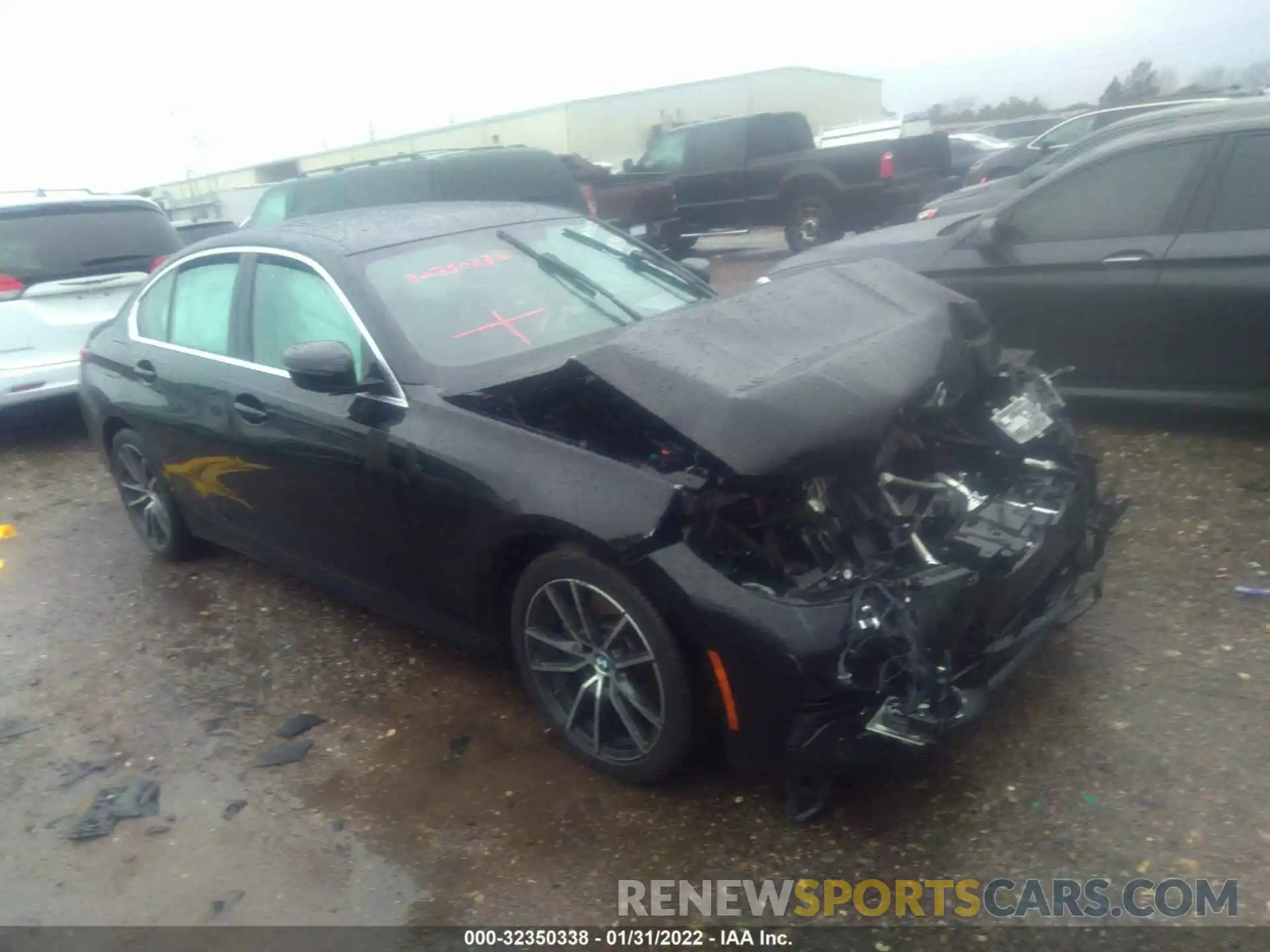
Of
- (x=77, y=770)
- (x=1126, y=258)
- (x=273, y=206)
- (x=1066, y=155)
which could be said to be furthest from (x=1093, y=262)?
(x=273, y=206)

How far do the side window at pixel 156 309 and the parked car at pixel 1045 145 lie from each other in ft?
35.8

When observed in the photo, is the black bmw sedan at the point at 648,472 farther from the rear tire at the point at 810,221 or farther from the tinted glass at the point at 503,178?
the rear tire at the point at 810,221

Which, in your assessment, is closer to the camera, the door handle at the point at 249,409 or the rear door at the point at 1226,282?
the door handle at the point at 249,409

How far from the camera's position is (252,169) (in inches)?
1534

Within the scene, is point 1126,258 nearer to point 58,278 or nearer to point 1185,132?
point 1185,132

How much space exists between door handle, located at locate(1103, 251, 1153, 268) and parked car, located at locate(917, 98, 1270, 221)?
1.21 meters

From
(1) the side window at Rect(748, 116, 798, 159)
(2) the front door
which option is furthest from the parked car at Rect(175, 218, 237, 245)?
(2) the front door

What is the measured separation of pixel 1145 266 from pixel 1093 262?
0.27 meters

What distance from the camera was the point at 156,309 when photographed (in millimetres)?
5238

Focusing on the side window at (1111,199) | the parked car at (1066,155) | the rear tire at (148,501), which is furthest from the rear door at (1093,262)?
the rear tire at (148,501)

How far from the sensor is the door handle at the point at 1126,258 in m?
5.27

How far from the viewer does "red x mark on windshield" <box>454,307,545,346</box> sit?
396 cm

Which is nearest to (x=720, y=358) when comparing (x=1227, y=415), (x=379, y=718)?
(x=379, y=718)

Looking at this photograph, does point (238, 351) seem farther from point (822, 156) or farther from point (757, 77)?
point (757, 77)
